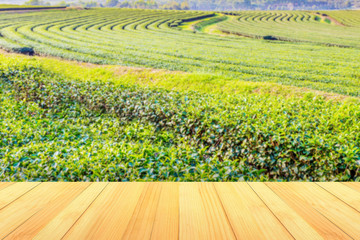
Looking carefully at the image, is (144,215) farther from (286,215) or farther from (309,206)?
(309,206)

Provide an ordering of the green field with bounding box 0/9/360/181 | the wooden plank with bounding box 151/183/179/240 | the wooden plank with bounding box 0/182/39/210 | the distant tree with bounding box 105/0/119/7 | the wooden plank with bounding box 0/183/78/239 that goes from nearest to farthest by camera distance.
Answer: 1. the wooden plank with bounding box 151/183/179/240
2. the wooden plank with bounding box 0/183/78/239
3. the wooden plank with bounding box 0/182/39/210
4. the green field with bounding box 0/9/360/181
5. the distant tree with bounding box 105/0/119/7

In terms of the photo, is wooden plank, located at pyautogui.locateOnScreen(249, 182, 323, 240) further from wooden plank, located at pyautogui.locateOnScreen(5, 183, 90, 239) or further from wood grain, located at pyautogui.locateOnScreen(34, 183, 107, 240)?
wooden plank, located at pyautogui.locateOnScreen(5, 183, 90, 239)

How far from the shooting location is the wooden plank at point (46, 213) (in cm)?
196

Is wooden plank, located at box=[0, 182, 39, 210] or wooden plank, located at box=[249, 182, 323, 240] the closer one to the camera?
wooden plank, located at box=[249, 182, 323, 240]

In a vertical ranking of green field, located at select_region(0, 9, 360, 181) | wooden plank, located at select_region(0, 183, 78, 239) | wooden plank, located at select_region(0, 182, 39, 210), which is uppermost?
wooden plank, located at select_region(0, 183, 78, 239)

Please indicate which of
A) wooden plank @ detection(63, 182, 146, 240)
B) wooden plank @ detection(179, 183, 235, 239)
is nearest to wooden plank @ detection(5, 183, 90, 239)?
wooden plank @ detection(63, 182, 146, 240)

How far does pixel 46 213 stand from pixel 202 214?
1.37 m

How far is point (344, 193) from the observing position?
8.89ft

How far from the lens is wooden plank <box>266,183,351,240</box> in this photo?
2.02 meters

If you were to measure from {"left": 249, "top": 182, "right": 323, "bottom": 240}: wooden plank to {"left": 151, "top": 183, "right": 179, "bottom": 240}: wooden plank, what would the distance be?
0.87 metres

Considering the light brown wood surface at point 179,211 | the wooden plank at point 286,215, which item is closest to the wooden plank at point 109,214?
the light brown wood surface at point 179,211

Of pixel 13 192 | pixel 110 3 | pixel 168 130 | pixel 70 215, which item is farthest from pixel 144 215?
pixel 110 3

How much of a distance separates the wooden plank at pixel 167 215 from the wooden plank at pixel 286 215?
0.87m

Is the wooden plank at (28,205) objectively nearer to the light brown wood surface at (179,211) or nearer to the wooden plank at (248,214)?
the light brown wood surface at (179,211)
